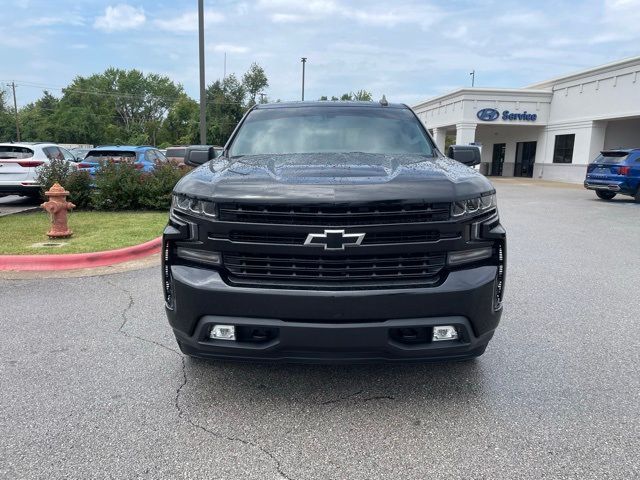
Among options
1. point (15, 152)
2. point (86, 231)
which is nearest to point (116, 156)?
point (15, 152)

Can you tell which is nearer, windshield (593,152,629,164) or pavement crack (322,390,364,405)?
pavement crack (322,390,364,405)

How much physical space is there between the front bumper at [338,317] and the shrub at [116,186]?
30.5 ft

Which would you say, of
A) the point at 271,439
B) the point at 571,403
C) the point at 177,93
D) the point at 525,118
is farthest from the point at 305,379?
the point at 177,93

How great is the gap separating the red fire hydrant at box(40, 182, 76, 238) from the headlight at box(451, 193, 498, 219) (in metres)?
6.98

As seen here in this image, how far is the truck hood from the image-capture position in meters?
2.63

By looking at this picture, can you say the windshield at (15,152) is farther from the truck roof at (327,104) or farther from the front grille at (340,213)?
the front grille at (340,213)

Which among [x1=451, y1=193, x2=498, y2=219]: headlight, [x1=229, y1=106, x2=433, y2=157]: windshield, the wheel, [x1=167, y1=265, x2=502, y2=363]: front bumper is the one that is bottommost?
the wheel

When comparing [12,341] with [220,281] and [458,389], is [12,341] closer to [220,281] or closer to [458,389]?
[220,281]

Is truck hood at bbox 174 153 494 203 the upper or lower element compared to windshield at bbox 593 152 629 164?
lower

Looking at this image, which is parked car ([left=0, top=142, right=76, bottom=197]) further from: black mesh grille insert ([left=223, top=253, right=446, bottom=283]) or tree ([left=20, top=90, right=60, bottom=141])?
tree ([left=20, top=90, right=60, bottom=141])

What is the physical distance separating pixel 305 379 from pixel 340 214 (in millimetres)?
1339

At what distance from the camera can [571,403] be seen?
3062 millimetres

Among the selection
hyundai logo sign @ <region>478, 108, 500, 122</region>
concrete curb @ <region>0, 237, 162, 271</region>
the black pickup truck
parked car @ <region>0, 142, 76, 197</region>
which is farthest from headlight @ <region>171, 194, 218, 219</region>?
hyundai logo sign @ <region>478, 108, 500, 122</region>

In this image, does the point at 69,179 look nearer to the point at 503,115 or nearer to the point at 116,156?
the point at 116,156
